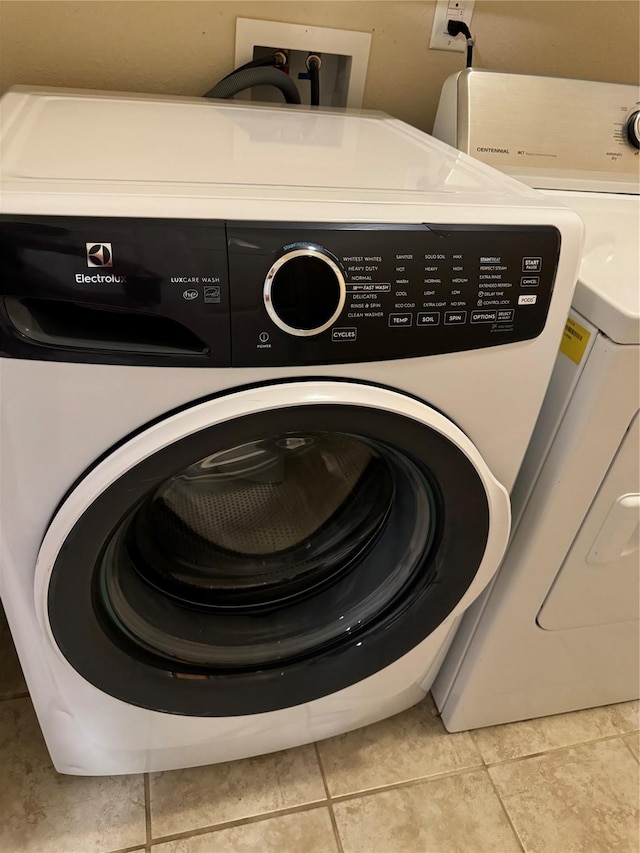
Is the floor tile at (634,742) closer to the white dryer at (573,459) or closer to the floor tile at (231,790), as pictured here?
the white dryer at (573,459)

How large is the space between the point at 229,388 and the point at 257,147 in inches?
13.8

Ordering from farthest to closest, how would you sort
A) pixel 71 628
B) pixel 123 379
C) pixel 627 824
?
pixel 627 824
pixel 71 628
pixel 123 379

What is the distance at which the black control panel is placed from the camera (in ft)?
1.78

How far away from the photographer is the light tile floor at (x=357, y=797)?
970 millimetres

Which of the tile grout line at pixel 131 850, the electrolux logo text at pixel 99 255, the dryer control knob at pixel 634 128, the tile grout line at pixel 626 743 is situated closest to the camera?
the electrolux logo text at pixel 99 255

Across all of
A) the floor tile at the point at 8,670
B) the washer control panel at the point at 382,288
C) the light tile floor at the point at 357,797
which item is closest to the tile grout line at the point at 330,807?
the light tile floor at the point at 357,797

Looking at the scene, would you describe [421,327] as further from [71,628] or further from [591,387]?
[71,628]

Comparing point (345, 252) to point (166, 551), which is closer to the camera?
point (345, 252)

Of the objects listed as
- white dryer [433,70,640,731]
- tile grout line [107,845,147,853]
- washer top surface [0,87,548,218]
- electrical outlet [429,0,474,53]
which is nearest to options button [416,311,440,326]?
washer top surface [0,87,548,218]

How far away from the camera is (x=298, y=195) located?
2.01 ft

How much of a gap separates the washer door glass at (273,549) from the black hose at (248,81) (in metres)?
0.60

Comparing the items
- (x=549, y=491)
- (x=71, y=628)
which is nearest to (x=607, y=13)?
(x=549, y=491)

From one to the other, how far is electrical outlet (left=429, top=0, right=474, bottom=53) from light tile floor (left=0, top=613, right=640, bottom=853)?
3.86ft

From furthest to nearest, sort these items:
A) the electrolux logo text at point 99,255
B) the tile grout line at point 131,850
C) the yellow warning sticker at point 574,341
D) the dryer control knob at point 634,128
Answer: the dryer control knob at point 634,128
the tile grout line at point 131,850
the yellow warning sticker at point 574,341
the electrolux logo text at point 99,255
